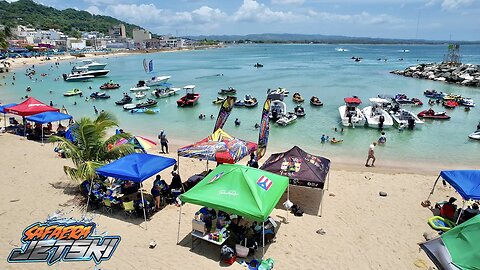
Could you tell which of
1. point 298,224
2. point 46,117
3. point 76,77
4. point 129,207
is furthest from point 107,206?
point 76,77

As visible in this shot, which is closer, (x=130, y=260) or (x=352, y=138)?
(x=130, y=260)

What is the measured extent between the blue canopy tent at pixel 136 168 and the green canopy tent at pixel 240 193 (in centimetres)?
196

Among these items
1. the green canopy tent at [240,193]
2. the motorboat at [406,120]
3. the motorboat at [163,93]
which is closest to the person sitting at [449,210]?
the green canopy tent at [240,193]

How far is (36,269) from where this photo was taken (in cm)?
737

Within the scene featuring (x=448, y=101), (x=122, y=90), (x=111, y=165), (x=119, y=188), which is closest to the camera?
(x=111, y=165)

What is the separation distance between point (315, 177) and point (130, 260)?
236 inches

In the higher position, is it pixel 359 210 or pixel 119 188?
pixel 119 188

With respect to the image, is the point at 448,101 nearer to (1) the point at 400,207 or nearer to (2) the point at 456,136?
(2) the point at 456,136

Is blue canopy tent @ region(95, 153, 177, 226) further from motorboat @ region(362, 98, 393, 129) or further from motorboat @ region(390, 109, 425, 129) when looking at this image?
motorboat @ region(390, 109, 425, 129)

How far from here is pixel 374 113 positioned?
27.3 m

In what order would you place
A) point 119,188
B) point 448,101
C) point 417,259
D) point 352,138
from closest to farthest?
point 417,259 → point 119,188 → point 352,138 → point 448,101

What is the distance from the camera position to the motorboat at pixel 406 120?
25.4 m

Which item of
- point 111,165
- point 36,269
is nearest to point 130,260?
point 36,269

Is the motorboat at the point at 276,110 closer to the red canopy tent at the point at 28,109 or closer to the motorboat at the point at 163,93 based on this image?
the red canopy tent at the point at 28,109
